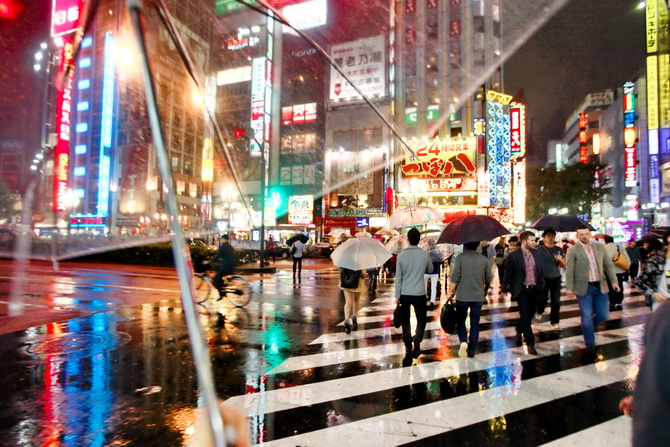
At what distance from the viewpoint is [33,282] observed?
14.1m

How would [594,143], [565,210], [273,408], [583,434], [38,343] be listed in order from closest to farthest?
[583,434] < [273,408] < [38,343] < [565,210] < [594,143]

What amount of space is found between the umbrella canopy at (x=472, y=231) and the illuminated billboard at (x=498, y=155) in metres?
26.7

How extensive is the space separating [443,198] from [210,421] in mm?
33322

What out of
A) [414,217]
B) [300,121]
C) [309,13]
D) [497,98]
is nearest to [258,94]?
[300,121]

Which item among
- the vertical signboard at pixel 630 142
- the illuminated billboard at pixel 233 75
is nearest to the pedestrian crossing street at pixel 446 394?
the vertical signboard at pixel 630 142

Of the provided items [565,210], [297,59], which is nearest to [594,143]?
[565,210]

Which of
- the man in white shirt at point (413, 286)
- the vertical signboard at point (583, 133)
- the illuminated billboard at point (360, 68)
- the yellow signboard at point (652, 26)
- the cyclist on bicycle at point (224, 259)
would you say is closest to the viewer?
the man in white shirt at point (413, 286)

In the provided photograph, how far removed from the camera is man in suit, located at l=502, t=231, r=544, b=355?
6.57m

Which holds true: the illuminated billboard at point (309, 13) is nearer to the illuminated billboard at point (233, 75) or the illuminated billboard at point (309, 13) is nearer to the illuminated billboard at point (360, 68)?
the illuminated billboard at point (360, 68)

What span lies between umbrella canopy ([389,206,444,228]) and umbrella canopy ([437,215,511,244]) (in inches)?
194

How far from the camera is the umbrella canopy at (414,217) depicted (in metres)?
12.5

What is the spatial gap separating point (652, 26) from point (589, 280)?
149 feet

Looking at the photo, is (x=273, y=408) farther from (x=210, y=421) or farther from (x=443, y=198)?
(x=443, y=198)

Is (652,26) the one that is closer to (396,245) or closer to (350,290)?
(396,245)
